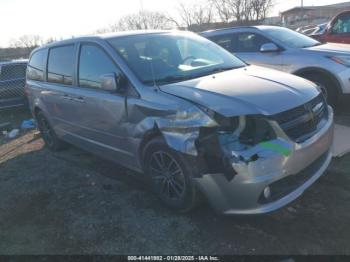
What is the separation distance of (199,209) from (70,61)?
269cm

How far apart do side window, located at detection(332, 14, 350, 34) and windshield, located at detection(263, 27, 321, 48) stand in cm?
278

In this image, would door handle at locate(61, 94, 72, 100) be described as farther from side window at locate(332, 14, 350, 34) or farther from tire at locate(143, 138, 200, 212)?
side window at locate(332, 14, 350, 34)

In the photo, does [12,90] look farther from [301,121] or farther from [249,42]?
[301,121]

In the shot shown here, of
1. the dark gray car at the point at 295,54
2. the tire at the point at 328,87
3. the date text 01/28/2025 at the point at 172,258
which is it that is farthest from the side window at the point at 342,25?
the date text 01/28/2025 at the point at 172,258

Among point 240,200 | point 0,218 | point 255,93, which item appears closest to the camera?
point 240,200

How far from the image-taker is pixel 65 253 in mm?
3111

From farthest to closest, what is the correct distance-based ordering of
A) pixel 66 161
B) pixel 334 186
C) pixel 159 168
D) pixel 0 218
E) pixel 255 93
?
pixel 66 161
pixel 0 218
pixel 334 186
pixel 159 168
pixel 255 93

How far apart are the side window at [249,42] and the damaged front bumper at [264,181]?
4118mm

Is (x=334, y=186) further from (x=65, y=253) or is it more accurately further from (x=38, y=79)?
(x=38, y=79)

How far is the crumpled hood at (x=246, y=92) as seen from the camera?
2.87 metres

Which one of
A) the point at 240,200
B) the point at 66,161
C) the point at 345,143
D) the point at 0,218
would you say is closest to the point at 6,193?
the point at 0,218

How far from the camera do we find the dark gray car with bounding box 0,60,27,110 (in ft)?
30.8

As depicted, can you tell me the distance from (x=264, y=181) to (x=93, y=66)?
8.34ft

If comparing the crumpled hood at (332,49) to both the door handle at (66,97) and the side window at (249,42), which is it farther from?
the door handle at (66,97)
